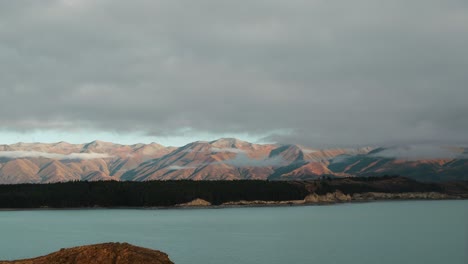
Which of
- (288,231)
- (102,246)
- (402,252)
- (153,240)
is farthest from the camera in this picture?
(288,231)

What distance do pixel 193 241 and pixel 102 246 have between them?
98925mm

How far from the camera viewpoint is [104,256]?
31.8 m

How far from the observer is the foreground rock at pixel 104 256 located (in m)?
31.6

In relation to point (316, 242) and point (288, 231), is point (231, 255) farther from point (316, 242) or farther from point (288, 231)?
point (288, 231)

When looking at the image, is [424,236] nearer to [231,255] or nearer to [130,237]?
[231,255]

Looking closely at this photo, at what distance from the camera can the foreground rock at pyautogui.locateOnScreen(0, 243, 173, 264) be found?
3160cm

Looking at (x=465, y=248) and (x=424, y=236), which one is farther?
(x=424, y=236)

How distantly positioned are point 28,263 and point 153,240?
103601 millimetres

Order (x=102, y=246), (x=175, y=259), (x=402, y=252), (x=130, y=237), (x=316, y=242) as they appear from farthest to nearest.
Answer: (x=130, y=237), (x=316, y=242), (x=402, y=252), (x=175, y=259), (x=102, y=246)

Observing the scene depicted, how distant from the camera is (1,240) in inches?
5625

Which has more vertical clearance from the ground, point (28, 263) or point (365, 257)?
point (28, 263)

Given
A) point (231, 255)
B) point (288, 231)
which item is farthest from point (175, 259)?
point (288, 231)

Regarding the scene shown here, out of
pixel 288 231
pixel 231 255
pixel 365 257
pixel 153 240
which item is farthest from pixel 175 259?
→ pixel 288 231

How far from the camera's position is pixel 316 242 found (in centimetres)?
12419
